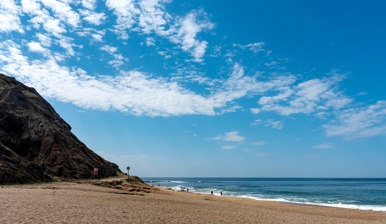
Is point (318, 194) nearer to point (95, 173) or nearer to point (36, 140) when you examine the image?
point (95, 173)

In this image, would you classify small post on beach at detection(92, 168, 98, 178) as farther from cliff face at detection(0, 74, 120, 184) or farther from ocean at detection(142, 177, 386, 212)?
ocean at detection(142, 177, 386, 212)

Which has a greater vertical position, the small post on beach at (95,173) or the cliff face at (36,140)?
the cliff face at (36,140)

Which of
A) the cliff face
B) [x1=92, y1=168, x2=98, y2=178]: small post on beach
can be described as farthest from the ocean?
the cliff face

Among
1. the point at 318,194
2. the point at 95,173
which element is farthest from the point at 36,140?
the point at 318,194

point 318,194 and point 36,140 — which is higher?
point 36,140

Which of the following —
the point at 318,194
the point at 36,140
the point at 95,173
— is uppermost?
the point at 36,140

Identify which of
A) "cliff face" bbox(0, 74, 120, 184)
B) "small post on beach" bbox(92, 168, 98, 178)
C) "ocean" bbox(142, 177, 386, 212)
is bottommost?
"ocean" bbox(142, 177, 386, 212)

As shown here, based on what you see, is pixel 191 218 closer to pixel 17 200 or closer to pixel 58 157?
pixel 17 200

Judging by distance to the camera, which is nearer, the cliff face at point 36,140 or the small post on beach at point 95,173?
the cliff face at point 36,140

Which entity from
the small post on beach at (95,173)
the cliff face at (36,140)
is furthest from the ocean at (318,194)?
the cliff face at (36,140)

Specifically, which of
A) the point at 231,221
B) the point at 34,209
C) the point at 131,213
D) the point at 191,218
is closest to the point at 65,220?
the point at 34,209

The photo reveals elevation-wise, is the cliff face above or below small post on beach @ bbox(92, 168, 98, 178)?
above

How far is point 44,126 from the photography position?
42000mm

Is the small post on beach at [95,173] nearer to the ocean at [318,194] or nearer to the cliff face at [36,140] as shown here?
the cliff face at [36,140]
